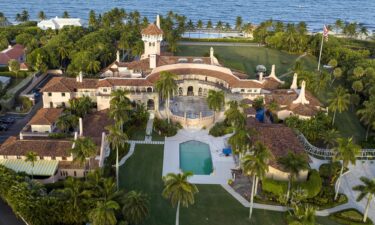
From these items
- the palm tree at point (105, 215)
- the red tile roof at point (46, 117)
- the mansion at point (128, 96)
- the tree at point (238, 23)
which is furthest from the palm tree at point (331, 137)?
the tree at point (238, 23)

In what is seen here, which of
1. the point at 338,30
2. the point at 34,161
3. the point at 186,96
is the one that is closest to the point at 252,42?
the point at 338,30

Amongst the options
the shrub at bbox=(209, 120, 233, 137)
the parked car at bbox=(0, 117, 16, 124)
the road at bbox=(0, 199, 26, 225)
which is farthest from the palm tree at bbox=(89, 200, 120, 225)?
the parked car at bbox=(0, 117, 16, 124)

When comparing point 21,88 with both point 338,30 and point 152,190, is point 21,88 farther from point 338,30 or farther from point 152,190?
point 338,30

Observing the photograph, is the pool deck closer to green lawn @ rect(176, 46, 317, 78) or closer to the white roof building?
green lawn @ rect(176, 46, 317, 78)

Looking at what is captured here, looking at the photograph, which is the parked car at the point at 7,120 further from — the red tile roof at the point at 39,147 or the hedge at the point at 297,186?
the hedge at the point at 297,186

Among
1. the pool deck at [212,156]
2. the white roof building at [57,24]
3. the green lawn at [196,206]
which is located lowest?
the green lawn at [196,206]

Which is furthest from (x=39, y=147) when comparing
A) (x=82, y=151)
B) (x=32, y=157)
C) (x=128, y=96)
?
(x=128, y=96)
